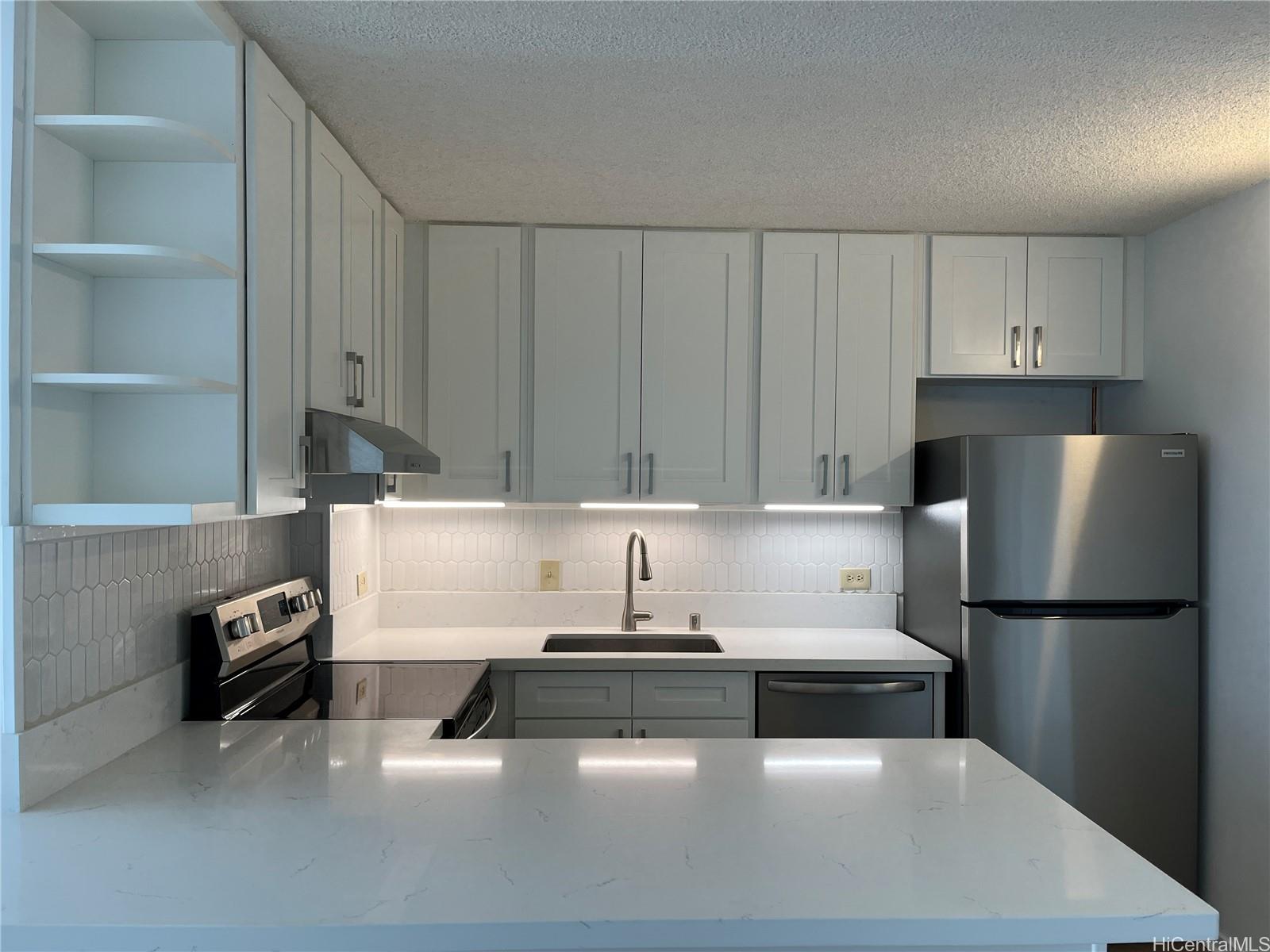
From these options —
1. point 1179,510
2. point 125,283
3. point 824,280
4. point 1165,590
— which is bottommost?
point 1165,590

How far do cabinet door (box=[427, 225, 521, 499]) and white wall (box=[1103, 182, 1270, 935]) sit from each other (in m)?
2.33

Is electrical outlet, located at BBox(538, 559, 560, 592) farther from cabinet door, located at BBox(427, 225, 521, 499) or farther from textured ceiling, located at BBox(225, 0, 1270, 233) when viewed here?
textured ceiling, located at BBox(225, 0, 1270, 233)

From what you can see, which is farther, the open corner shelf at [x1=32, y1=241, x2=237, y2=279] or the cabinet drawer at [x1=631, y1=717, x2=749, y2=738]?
the cabinet drawer at [x1=631, y1=717, x2=749, y2=738]

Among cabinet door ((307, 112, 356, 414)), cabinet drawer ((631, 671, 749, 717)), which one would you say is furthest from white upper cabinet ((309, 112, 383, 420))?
cabinet drawer ((631, 671, 749, 717))

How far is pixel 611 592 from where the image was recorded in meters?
3.57

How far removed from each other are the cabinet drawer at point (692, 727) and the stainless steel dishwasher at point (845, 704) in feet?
0.25

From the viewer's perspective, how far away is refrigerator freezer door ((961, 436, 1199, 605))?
2.90m

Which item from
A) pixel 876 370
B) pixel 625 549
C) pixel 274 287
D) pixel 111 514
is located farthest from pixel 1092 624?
pixel 111 514

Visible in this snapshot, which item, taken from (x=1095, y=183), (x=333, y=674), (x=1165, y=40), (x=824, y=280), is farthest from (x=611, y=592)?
(x=1165, y=40)

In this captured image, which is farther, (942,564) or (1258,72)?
(942,564)

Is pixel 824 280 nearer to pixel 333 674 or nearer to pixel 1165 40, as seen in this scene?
pixel 1165 40

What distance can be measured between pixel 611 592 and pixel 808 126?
1.96 metres

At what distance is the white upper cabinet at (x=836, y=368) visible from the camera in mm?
3273

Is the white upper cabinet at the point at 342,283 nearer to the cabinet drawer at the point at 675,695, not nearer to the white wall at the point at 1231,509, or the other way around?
the cabinet drawer at the point at 675,695
